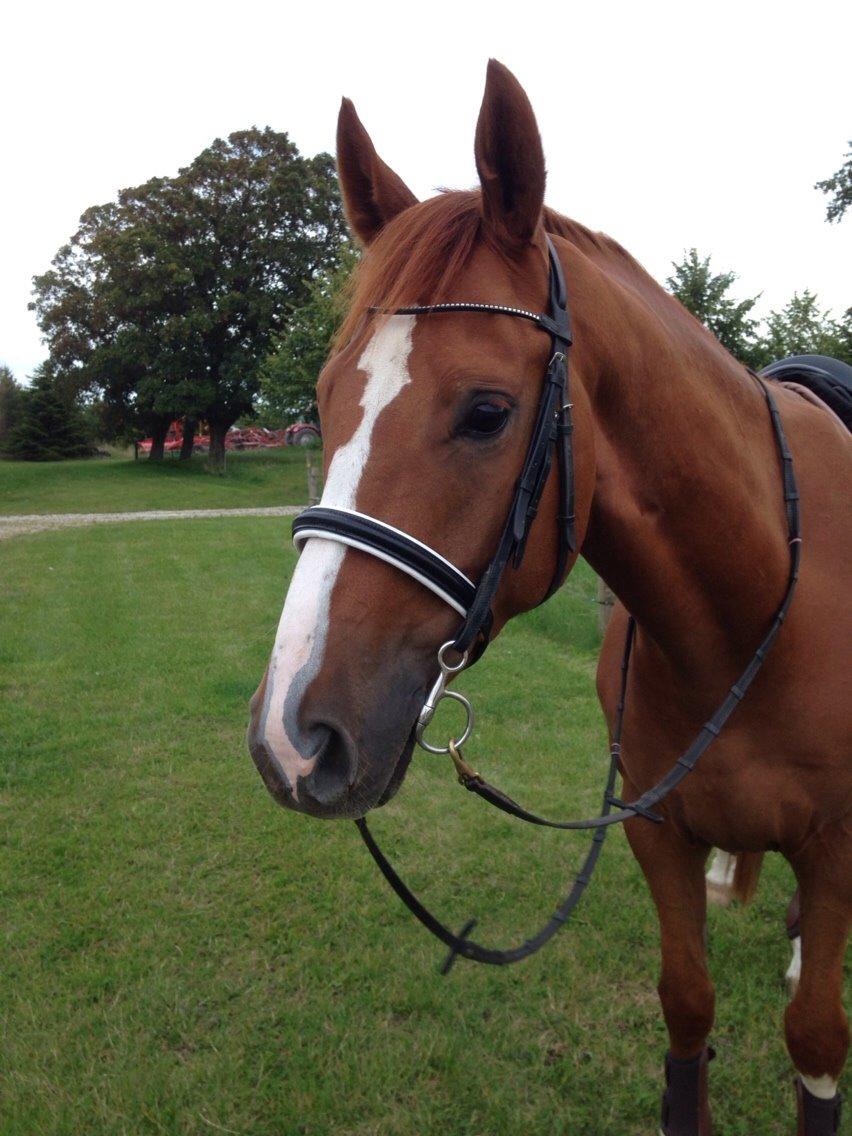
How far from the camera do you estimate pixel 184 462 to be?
1328 inches

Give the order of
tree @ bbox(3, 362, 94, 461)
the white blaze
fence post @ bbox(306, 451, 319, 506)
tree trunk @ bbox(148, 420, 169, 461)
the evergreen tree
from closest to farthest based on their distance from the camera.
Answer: the white blaze < fence post @ bbox(306, 451, 319, 506) < tree trunk @ bbox(148, 420, 169, 461) < tree @ bbox(3, 362, 94, 461) < the evergreen tree

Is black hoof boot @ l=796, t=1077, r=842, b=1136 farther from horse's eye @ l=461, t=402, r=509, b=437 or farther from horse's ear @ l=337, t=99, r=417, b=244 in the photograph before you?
horse's ear @ l=337, t=99, r=417, b=244

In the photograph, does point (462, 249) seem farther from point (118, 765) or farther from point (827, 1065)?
point (118, 765)

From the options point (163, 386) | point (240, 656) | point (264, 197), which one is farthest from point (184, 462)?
point (240, 656)

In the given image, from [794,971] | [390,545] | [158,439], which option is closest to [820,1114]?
[794,971]

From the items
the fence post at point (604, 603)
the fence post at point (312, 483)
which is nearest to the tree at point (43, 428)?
the fence post at point (312, 483)

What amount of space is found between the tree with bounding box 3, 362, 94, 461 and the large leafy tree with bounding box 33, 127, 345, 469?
542 centimetres

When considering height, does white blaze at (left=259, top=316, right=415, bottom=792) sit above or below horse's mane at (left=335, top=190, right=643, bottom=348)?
below

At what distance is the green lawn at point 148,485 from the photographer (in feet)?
76.4

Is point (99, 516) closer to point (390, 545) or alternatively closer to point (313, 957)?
point (313, 957)

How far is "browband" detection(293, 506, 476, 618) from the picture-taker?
1.36 m

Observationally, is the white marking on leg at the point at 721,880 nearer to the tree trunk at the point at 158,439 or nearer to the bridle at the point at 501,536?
the bridle at the point at 501,536

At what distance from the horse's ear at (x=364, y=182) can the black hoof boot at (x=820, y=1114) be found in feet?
8.51

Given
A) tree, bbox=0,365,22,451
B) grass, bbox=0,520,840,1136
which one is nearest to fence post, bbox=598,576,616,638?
grass, bbox=0,520,840,1136
